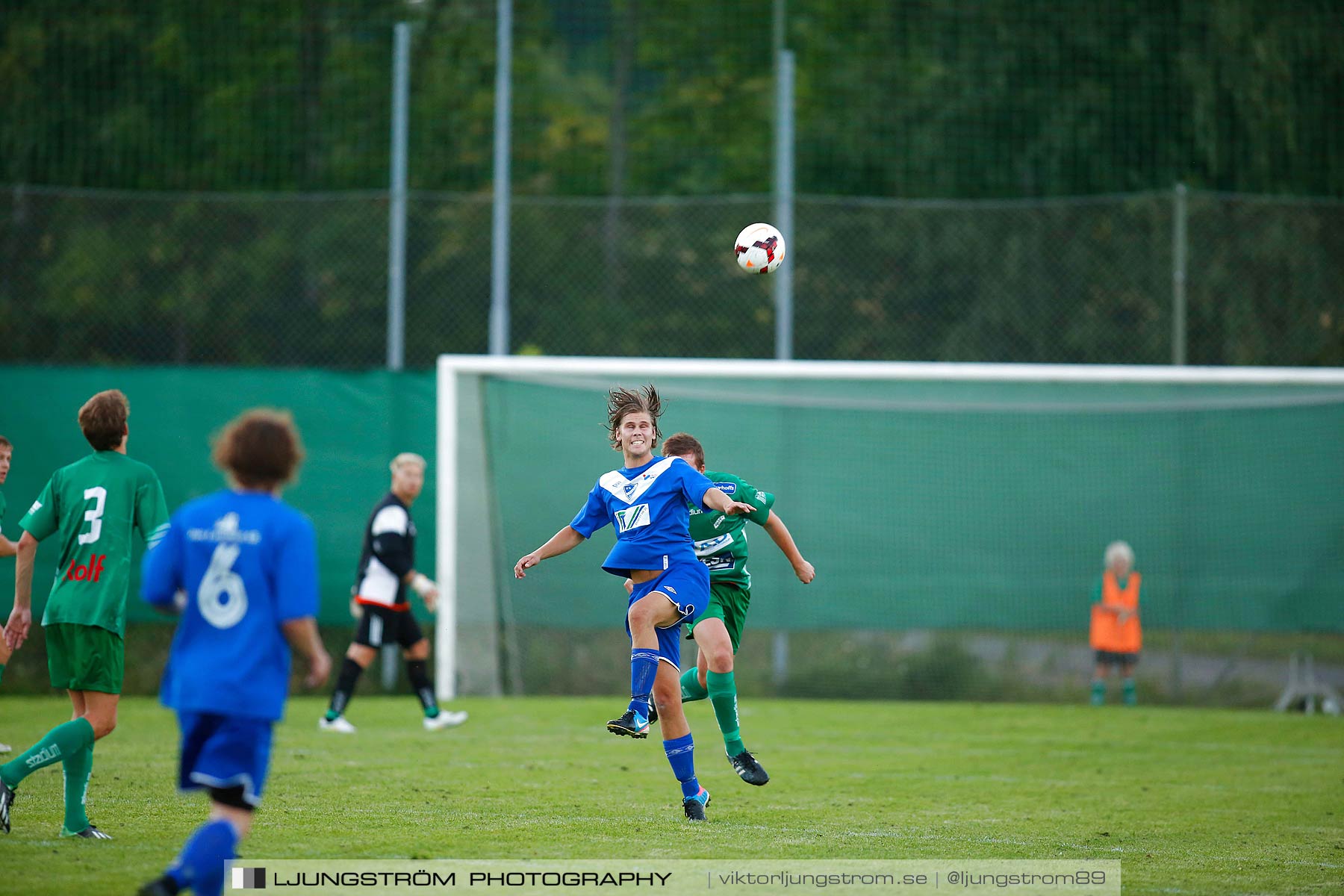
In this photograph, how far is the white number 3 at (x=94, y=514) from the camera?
6059 mm

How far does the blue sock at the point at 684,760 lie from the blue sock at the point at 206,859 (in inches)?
96.9

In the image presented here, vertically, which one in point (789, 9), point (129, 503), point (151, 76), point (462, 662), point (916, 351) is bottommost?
point (462, 662)

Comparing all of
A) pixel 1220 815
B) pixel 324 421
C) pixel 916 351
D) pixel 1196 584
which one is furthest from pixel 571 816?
pixel 916 351

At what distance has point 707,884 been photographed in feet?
17.3

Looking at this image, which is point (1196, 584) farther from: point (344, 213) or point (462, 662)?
point (344, 213)

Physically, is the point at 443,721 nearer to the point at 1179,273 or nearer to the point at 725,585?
the point at 725,585

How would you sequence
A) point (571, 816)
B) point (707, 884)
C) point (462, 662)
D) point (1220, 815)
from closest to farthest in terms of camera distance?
point (707, 884), point (571, 816), point (1220, 815), point (462, 662)

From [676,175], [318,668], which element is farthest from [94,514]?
[676,175]

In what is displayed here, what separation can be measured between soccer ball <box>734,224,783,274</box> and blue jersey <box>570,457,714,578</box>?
2.49 m

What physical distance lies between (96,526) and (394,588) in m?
4.68

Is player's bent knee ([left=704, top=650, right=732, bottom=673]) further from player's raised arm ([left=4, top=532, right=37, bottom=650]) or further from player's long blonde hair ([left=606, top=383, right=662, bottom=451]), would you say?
player's raised arm ([left=4, top=532, right=37, bottom=650])

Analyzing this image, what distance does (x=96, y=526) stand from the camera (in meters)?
6.06

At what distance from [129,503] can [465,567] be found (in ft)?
22.4

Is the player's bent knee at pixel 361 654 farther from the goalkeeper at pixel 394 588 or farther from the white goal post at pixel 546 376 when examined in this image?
the white goal post at pixel 546 376
